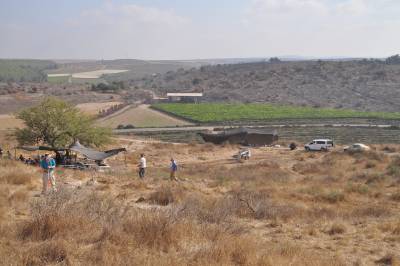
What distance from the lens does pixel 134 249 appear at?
9.39m

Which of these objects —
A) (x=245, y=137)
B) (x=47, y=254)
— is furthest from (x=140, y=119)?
(x=47, y=254)

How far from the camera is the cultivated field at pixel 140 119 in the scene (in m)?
84.3

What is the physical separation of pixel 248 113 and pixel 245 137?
37061mm

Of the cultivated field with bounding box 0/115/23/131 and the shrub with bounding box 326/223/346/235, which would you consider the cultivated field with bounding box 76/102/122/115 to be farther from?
the shrub with bounding box 326/223/346/235

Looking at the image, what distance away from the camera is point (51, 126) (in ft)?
130

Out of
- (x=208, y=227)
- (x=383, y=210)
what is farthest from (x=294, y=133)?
(x=208, y=227)

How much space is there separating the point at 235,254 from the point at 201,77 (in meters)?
167

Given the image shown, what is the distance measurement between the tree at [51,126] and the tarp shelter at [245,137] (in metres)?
22.4

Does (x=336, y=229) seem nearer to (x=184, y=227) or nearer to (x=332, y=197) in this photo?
(x=184, y=227)

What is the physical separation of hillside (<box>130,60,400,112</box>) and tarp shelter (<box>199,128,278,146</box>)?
57809 mm

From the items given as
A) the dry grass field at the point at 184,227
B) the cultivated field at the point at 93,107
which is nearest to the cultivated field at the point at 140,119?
the cultivated field at the point at 93,107

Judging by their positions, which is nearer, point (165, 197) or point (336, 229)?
point (336, 229)

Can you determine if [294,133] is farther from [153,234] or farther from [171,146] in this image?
[153,234]

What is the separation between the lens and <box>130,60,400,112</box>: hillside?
11912 cm
